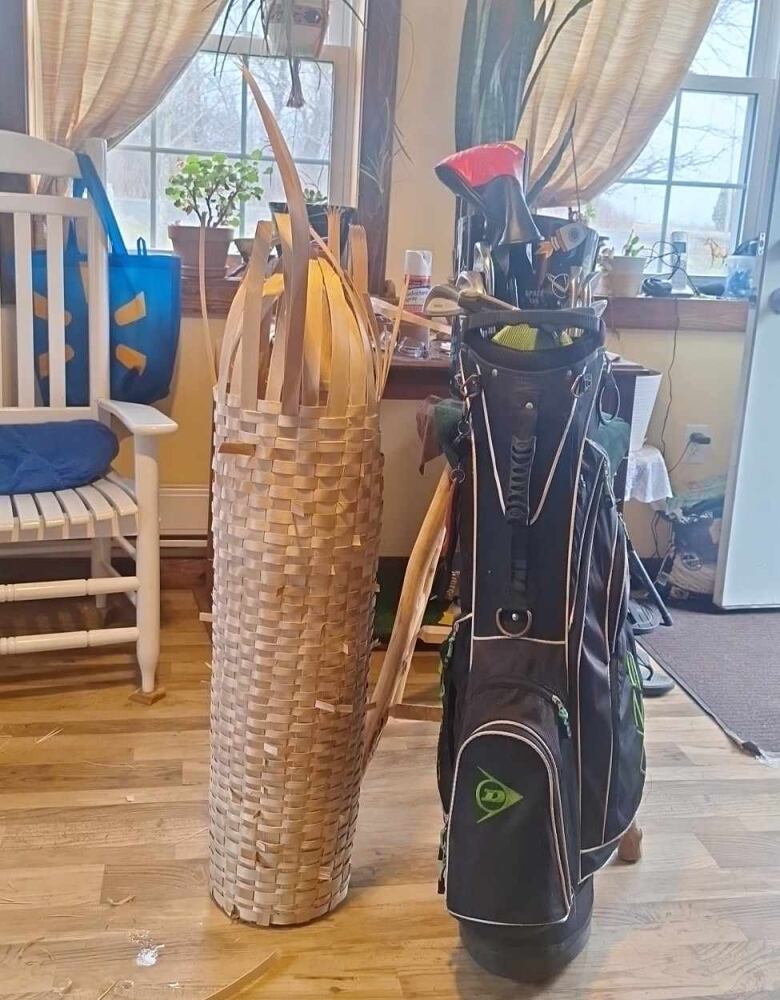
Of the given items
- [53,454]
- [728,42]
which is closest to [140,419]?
[53,454]

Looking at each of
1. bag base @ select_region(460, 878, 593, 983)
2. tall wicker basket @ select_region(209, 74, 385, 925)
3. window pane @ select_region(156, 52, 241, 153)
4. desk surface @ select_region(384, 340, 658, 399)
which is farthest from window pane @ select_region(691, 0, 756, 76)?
bag base @ select_region(460, 878, 593, 983)

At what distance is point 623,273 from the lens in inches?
108

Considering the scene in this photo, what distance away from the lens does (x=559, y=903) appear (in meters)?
1.17

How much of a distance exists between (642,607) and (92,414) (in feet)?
4.44

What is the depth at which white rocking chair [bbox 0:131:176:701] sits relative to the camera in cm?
191

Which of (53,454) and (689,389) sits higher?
(689,389)

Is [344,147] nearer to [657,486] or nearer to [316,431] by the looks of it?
[657,486]

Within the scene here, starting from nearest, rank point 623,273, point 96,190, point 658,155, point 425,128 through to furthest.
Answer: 1. point 96,190
2. point 425,128
3. point 623,273
4. point 658,155

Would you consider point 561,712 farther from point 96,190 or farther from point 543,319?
point 96,190

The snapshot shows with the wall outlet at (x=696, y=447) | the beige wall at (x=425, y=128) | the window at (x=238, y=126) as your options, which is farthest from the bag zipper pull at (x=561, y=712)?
the wall outlet at (x=696, y=447)

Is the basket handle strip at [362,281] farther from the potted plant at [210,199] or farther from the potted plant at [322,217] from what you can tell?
the potted plant at [210,199]

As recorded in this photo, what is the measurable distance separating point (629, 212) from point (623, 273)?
25cm

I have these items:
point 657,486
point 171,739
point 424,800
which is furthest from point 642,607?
point 171,739

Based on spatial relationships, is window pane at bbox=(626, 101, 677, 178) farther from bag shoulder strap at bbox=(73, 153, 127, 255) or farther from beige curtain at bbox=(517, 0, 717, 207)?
bag shoulder strap at bbox=(73, 153, 127, 255)
